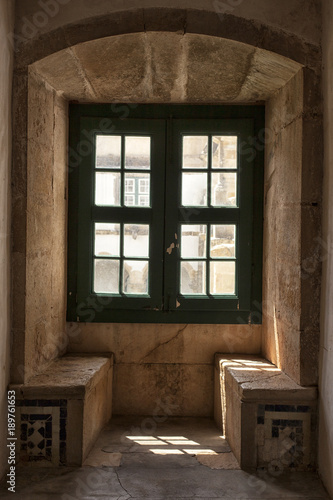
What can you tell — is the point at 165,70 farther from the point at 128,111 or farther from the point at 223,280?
the point at 223,280

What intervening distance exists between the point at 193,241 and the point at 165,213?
0.97ft

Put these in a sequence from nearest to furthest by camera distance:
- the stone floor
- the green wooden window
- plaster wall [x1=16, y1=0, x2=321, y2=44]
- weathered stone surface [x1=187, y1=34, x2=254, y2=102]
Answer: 1. the stone floor
2. plaster wall [x1=16, y1=0, x2=321, y2=44]
3. weathered stone surface [x1=187, y1=34, x2=254, y2=102]
4. the green wooden window

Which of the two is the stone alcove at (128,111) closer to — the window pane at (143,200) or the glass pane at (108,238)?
the glass pane at (108,238)

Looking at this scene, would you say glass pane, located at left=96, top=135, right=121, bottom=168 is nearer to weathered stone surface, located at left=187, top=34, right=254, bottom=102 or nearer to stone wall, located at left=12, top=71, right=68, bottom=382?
stone wall, located at left=12, top=71, right=68, bottom=382

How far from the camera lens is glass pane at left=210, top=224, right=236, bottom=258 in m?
3.84

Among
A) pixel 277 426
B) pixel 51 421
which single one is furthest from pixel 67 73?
pixel 277 426

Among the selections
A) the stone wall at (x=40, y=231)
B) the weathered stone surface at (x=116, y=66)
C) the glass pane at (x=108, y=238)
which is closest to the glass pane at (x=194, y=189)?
the glass pane at (x=108, y=238)

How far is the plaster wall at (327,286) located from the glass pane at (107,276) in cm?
158

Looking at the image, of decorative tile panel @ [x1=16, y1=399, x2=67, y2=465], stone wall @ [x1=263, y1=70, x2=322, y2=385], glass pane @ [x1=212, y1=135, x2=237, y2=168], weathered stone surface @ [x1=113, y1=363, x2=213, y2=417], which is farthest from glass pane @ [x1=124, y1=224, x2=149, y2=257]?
decorative tile panel @ [x1=16, y1=399, x2=67, y2=465]

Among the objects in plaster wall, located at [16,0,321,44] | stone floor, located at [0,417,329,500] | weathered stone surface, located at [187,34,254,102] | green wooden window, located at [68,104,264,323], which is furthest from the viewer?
green wooden window, located at [68,104,264,323]

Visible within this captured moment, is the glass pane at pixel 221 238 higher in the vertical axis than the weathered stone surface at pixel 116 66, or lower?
lower

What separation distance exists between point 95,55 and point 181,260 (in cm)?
155

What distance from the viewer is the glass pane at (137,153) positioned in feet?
12.6

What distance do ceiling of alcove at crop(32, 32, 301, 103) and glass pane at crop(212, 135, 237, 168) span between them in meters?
0.27
